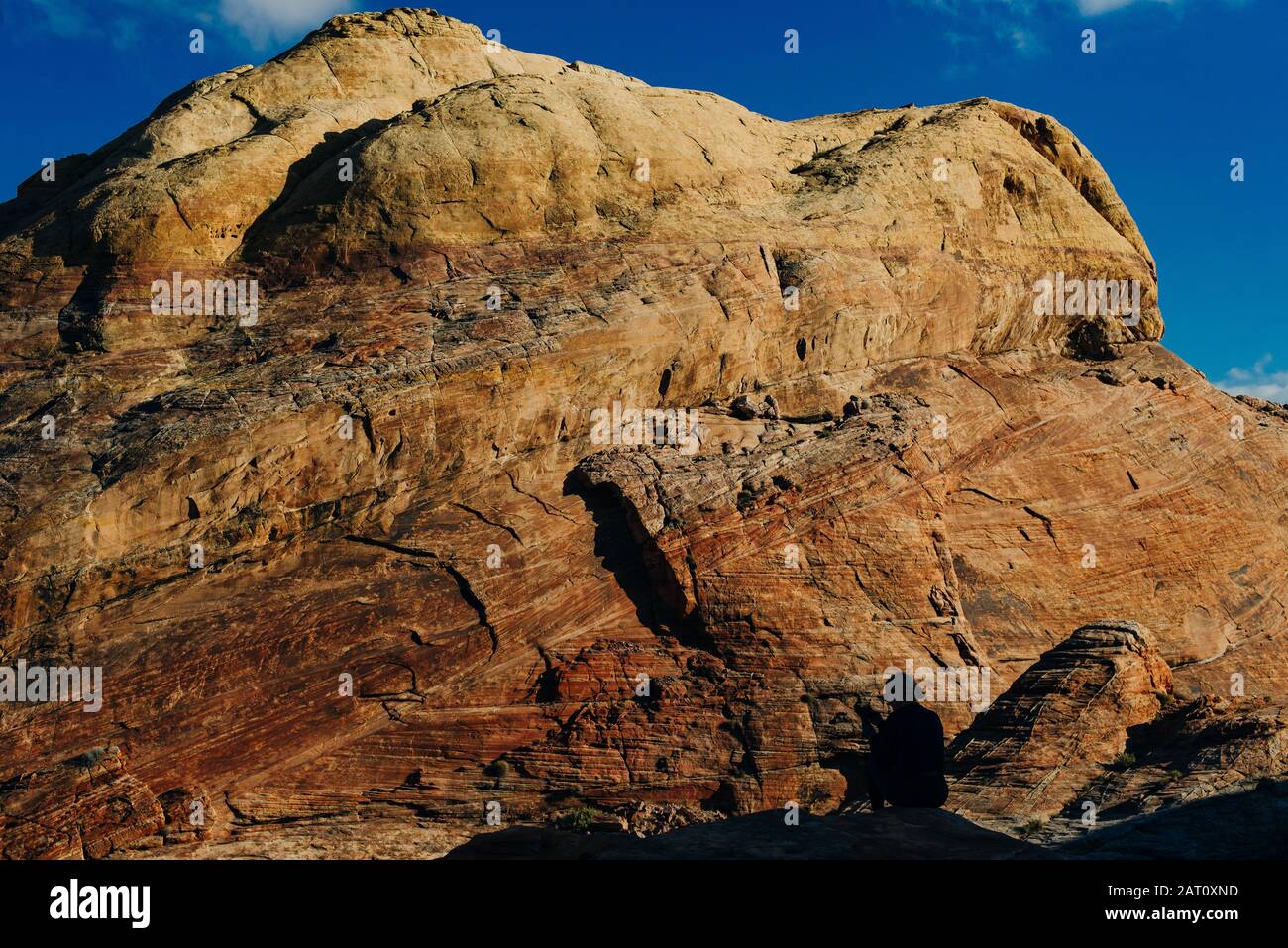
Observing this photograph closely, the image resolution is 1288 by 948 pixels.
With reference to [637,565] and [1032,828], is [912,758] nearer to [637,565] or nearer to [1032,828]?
[1032,828]

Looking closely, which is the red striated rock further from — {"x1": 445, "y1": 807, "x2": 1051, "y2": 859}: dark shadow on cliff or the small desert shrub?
{"x1": 445, "y1": 807, "x2": 1051, "y2": 859}: dark shadow on cliff

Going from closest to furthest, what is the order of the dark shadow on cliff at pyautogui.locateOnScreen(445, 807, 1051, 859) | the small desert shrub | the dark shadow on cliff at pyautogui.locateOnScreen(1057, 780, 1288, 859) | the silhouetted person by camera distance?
the dark shadow on cliff at pyautogui.locateOnScreen(445, 807, 1051, 859) < the dark shadow on cliff at pyautogui.locateOnScreen(1057, 780, 1288, 859) < the silhouetted person < the small desert shrub

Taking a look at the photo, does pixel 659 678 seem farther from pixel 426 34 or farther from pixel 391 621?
pixel 426 34

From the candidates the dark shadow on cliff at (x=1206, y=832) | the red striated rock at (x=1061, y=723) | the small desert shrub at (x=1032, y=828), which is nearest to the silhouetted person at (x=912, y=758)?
the small desert shrub at (x=1032, y=828)

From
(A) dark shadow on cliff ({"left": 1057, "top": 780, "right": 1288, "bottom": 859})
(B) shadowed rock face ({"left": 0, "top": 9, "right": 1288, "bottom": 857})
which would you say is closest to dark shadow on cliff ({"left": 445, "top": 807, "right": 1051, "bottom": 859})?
(A) dark shadow on cliff ({"left": 1057, "top": 780, "right": 1288, "bottom": 859})

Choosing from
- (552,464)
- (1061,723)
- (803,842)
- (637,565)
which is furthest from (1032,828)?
(552,464)
